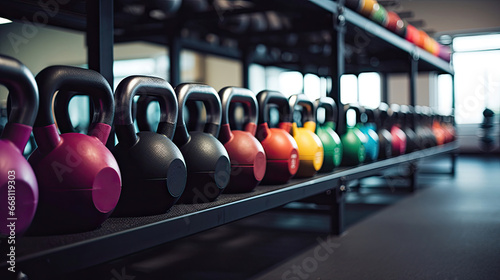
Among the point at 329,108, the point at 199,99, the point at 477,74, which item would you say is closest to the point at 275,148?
the point at 199,99

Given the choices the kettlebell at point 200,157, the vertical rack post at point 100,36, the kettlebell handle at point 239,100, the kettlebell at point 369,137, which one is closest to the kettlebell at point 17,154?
the vertical rack post at point 100,36

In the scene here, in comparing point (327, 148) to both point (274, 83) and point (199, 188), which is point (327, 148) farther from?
point (274, 83)

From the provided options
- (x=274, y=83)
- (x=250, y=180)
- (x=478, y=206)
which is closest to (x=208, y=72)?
(x=274, y=83)

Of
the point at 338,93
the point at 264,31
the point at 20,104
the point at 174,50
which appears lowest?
the point at 20,104

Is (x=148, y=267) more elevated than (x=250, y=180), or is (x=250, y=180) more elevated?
(x=250, y=180)

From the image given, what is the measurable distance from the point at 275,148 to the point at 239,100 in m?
0.34

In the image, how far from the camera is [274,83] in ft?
35.6

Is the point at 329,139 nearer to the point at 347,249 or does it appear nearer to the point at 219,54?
the point at 347,249

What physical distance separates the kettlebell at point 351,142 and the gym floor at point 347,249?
1.30ft

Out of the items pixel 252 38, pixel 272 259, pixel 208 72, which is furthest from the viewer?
pixel 208 72

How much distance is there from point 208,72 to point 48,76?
9.67 meters

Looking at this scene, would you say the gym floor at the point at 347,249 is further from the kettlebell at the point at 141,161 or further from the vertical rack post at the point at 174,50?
the vertical rack post at the point at 174,50

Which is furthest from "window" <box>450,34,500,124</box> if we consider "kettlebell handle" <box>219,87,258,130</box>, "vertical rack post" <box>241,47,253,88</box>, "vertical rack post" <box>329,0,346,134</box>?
"kettlebell handle" <box>219,87,258,130</box>

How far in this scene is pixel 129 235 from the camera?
1129mm
